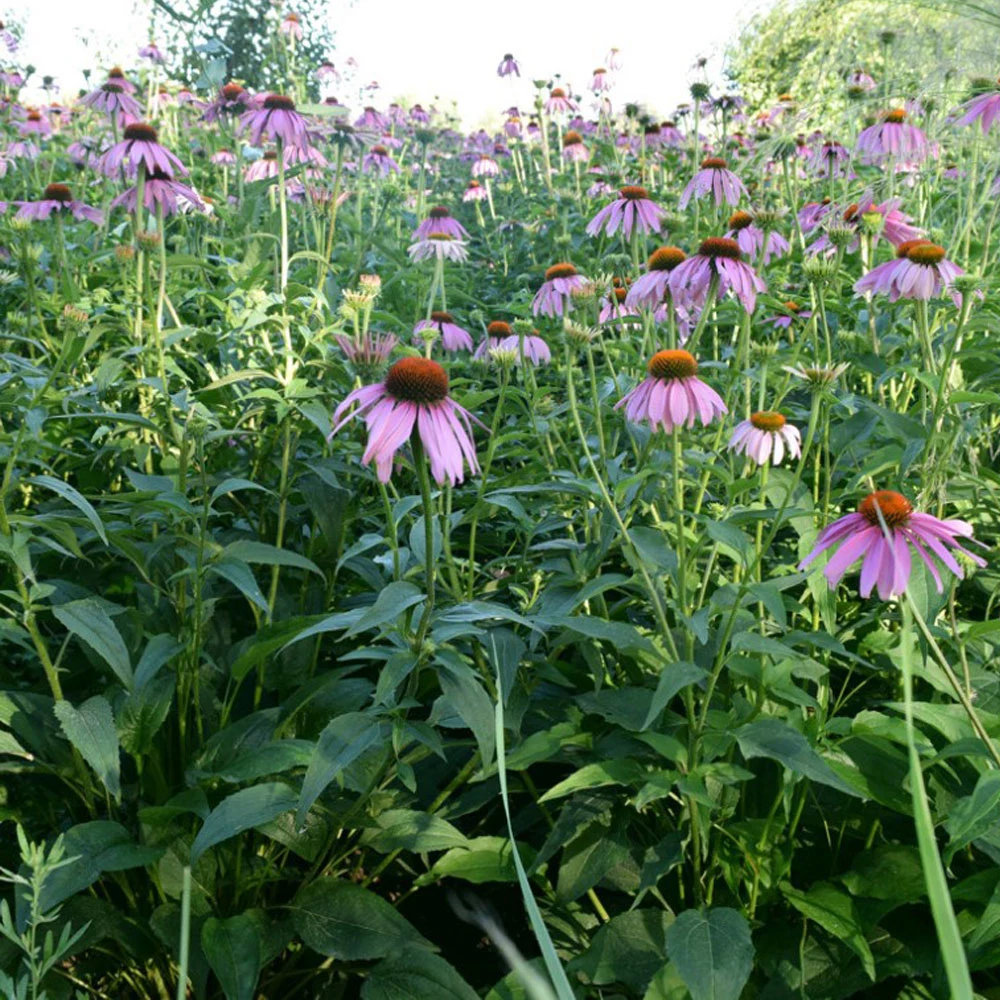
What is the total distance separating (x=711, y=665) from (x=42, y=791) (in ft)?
3.34

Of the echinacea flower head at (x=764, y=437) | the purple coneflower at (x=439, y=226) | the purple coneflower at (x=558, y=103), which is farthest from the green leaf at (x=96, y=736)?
the purple coneflower at (x=558, y=103)

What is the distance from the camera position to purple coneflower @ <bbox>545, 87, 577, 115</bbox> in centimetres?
598

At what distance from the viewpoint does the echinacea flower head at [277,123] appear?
8.62 feet

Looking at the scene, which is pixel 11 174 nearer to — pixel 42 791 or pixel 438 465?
pixel 42 791

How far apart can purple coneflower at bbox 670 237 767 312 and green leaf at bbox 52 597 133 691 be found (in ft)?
3.54

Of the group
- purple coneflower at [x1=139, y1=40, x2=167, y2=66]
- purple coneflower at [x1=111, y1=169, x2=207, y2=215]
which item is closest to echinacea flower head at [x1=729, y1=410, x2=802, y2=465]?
purple coneflower at [x1=111, y1=169, x2=207, y2=215]

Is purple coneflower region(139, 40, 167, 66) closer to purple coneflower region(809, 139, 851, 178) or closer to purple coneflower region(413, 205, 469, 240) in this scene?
purple coneflower region(413, 205, 469, 240)

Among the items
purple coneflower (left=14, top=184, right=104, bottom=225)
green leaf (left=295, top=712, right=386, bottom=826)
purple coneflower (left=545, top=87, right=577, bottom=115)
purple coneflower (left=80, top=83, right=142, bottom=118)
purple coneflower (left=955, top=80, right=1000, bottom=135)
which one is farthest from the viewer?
purple coneflower (left=545, top=87, right=577, bottom=115)

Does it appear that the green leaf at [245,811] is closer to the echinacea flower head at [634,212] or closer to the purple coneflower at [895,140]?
the echinacea flower head at [634,212]

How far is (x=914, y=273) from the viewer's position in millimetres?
1729

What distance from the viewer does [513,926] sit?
1606mm

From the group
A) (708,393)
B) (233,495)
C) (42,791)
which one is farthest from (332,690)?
(708,393)

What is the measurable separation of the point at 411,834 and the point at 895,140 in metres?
2.10

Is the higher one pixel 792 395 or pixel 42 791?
pixel 792 395
